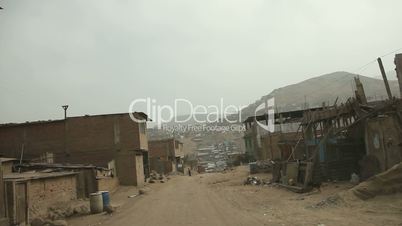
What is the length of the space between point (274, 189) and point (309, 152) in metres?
3.36

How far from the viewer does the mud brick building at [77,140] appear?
3531 centimetres

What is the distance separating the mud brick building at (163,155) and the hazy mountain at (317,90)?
199 feet

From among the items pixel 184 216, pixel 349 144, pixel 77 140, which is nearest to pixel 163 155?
pixel 77 140

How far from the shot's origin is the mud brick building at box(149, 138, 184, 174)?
58.3 meters

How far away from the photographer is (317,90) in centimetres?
15150

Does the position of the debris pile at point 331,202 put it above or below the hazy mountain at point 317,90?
below

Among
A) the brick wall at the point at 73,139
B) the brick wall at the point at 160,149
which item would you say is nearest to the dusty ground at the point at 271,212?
the brick wall at the point at 73,139

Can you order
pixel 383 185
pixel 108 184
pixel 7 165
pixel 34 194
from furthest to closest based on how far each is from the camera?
pixel 108 184 < pixel 7 165 < pixel 34 194 < pixel 383 185

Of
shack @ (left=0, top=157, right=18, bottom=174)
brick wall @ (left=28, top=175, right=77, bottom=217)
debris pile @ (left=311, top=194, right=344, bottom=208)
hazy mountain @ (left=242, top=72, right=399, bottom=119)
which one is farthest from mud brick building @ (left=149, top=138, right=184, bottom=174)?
hazy mountain @ (left=242, top=72, right=399, bottom=119)

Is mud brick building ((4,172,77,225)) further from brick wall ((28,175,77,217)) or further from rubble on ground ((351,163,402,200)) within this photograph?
rubble on ground ((351,163,402,200))

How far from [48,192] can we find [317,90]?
466ft

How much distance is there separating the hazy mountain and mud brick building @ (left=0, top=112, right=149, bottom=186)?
85611mm

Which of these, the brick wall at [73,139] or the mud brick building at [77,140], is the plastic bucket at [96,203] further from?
the brick wall at [73,139]

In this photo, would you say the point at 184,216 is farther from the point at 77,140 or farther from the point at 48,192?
the point at 77,140
